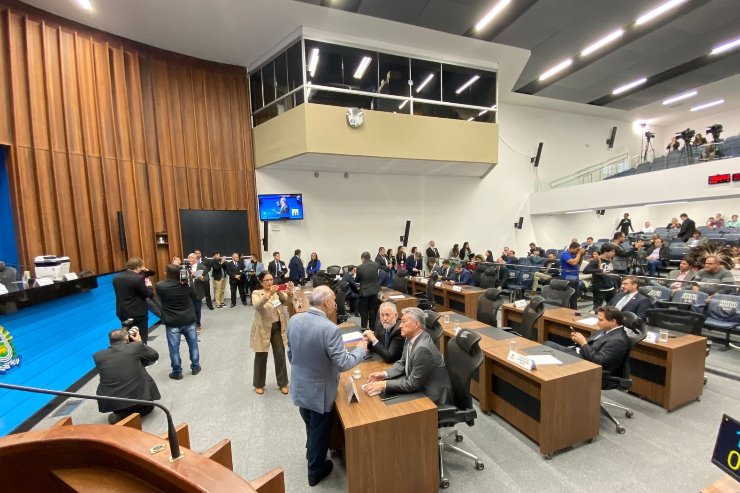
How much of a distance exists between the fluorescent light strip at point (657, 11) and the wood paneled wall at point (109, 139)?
10749 mm

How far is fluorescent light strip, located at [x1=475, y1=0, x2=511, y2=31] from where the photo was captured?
7356 mm

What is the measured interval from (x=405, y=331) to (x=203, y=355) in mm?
3993

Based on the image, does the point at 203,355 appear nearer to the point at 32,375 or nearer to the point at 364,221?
the point at 32,375

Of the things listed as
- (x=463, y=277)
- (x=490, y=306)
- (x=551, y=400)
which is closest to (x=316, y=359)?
(x=551, y=400)

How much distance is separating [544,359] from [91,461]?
10.4 ft

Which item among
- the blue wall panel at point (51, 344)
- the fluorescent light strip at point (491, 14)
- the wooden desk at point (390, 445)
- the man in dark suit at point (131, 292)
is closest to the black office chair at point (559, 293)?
the wooden desk at point (390, 445)

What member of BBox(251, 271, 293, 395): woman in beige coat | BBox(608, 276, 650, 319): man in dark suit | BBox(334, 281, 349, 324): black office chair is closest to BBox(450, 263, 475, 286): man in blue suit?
BBox(334, 281, 349, 324): black office chair

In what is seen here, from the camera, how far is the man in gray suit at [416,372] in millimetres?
2371

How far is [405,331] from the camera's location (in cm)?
260

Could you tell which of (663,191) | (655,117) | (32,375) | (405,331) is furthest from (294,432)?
(655,117)

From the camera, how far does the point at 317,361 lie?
226 cm

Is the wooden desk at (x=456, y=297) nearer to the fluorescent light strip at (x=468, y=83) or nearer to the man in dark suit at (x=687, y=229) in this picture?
the fluorescent light strip at (x=468, y=83)

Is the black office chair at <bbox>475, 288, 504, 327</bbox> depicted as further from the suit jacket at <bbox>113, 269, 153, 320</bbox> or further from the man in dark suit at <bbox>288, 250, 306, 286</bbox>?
the man in dark suit at <bbox>288, 250, 306, 286</bbox>

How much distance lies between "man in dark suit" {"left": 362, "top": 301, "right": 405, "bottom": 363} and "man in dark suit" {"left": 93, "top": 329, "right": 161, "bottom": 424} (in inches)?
89.6
